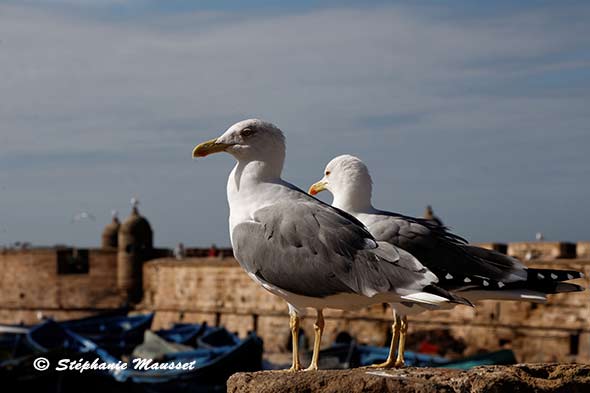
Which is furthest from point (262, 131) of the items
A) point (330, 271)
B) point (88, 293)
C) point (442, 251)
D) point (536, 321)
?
point (88, 293)

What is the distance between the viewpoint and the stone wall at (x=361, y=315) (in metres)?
26.0

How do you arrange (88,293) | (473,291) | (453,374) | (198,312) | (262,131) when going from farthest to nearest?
1. (88,293)
2. (198,312)
3. (473,291)
4. (262,131)
5. (453,374)

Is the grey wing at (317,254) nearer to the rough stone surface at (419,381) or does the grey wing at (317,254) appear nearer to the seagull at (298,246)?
the seagull at (298,246)

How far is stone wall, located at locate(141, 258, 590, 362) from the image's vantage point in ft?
85.3

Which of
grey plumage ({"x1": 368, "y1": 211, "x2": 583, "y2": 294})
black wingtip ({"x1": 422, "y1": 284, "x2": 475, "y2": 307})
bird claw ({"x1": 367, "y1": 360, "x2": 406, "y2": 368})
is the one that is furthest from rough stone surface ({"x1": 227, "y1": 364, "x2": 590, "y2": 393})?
grey plumage ({"x1": 368, "y1": 211, "x2": 583, "y2": 294})

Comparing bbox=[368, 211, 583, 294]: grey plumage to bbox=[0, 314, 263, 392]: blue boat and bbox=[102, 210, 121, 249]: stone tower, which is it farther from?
bbox=[102, 210, 121, 249]: stone tower

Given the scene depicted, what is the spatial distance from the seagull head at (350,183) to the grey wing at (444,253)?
0.54 feet

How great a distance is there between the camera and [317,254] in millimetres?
5309

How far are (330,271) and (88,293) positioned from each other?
36656 millimetres

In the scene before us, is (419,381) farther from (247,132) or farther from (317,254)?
(247,132)

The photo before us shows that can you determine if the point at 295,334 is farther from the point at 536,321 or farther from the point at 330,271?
the point at 536,321

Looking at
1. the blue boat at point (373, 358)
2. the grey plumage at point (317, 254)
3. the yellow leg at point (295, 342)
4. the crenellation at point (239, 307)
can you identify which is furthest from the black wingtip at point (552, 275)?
the crenellation at point (239, 307)

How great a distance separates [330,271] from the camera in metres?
5.24

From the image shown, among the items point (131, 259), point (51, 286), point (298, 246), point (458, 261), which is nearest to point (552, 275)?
point (458, 261)
